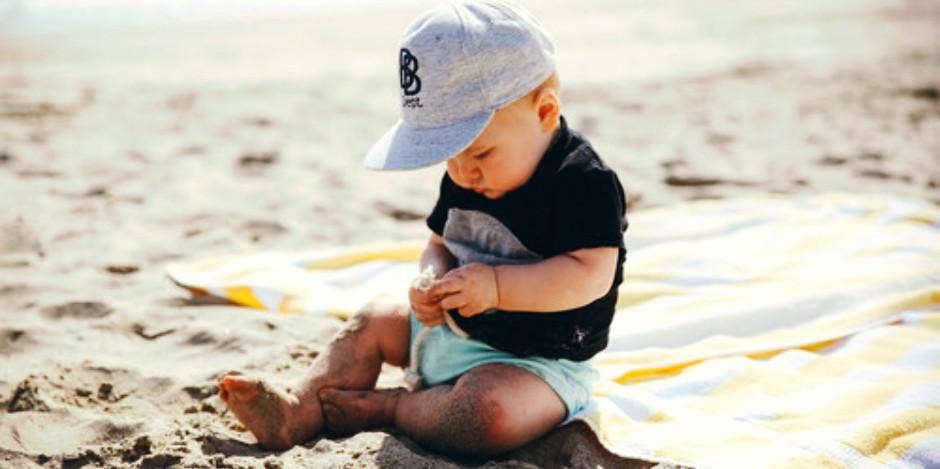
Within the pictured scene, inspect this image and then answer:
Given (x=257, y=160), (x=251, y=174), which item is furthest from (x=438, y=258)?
(x=257, y=160)

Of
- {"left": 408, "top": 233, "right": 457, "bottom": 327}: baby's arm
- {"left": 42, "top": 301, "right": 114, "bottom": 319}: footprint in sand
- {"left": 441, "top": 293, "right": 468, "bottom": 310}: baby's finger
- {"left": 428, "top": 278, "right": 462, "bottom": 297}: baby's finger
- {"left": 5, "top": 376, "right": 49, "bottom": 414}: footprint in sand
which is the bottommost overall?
{"left": 42, "top": 301, "right": 114, "bottom": 319}: footprint in sand

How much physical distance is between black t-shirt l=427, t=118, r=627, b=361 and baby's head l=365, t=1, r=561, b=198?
0.07 meters

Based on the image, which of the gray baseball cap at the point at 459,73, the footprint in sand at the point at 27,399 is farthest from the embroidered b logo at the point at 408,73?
the footprint in sand at the point at 27,399

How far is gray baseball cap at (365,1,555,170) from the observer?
5.63 feet

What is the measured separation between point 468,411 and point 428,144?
54 centimetres

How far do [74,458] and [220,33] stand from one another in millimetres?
11342

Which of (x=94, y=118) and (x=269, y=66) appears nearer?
(x=94, y=118)

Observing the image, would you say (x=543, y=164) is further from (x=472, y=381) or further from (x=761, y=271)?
(x=761, y=271)

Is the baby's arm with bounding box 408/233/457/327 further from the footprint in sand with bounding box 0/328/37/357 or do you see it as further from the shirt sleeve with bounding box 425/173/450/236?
the footprint in sand with bounding box 0/328/37/357

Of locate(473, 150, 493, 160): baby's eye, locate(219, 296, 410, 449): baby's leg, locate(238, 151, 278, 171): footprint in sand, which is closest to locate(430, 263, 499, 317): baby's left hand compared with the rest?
locate(473, 150, 493, 160): baby's eye

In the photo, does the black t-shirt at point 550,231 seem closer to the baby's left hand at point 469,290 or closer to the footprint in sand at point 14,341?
the baby's left hand at point 469,290

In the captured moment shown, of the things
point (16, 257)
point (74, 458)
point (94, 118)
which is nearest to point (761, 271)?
point (74, 458)

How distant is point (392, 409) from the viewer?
1.98m

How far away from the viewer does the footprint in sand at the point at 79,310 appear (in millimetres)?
2609
